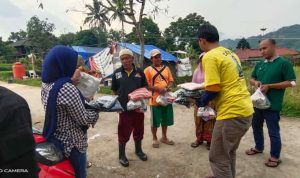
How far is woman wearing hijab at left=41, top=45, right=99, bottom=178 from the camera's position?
8.71 ft

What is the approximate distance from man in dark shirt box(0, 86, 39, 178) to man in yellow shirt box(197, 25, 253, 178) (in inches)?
91.4

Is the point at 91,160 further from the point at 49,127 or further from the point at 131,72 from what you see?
the point at 49,127

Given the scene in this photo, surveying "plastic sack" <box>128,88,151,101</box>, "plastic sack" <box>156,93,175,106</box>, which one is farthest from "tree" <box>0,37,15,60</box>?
"plastic sack" <box>128,88,151,101</box>

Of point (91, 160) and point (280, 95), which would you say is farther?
point (91, 160)

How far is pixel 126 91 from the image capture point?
4.94 meters

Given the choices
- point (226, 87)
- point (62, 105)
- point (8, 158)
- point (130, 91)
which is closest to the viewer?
point (8, 158)

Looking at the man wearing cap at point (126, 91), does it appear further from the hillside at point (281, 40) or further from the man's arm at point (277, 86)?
the hillside at point (281, 40)

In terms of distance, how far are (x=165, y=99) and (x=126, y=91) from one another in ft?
2.77

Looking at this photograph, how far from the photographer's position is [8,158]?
4.20 feet

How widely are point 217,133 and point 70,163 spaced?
1595 millimetres

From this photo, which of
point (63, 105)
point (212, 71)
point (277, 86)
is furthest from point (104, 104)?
point (277, 86)

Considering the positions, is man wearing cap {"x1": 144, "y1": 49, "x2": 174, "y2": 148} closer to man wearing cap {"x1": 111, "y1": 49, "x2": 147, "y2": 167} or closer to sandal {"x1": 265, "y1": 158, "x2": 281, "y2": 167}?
man wearing cap {"x1": 111, "y1": 49, "x2": 147, "y2": 167}

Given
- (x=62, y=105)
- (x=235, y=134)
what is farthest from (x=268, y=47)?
(x=62, y=105)

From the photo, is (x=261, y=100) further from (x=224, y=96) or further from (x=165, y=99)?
(x=165, y=99)
